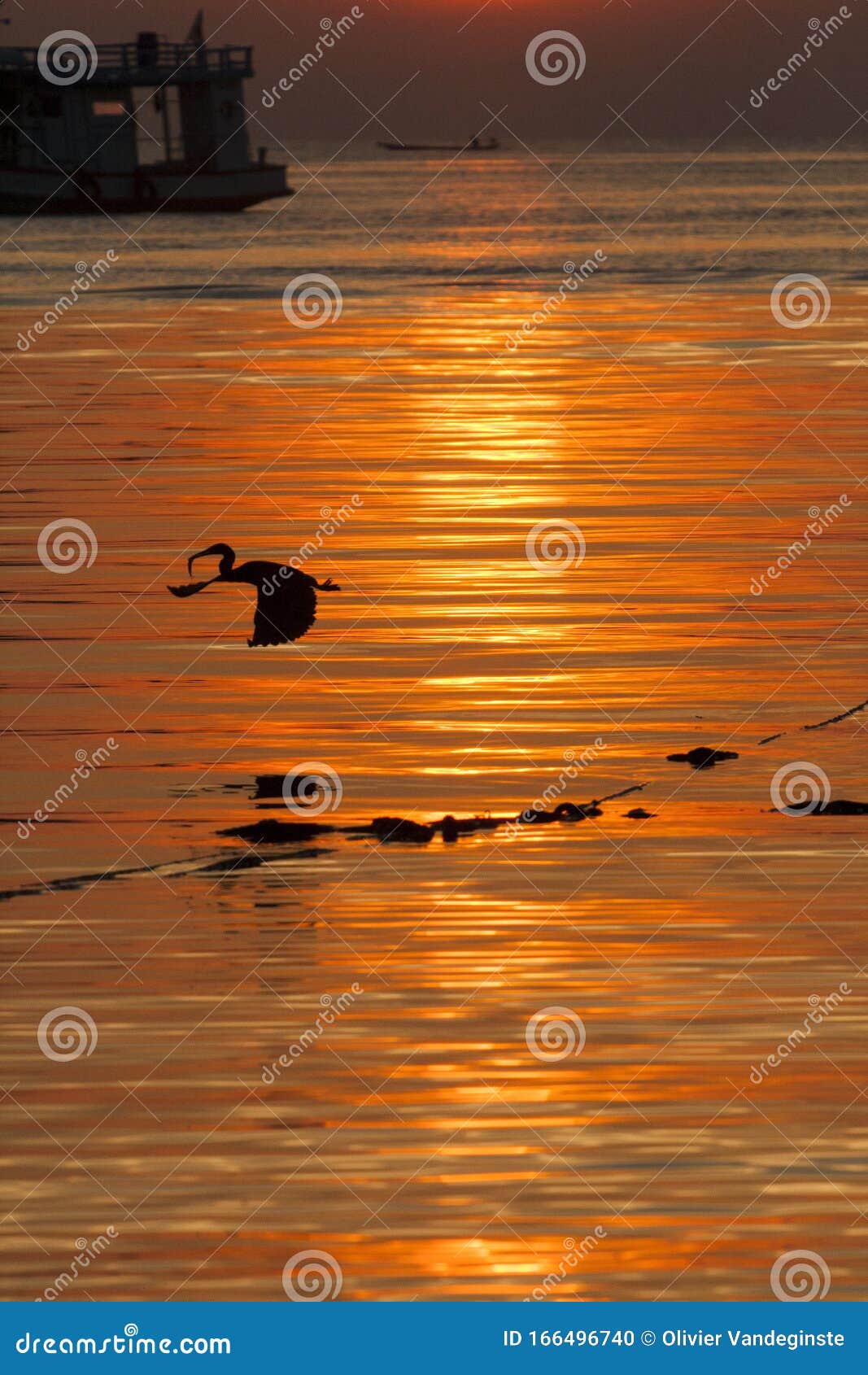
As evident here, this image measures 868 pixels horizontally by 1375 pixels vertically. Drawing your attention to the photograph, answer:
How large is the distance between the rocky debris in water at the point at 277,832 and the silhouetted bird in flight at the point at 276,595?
2697 mm

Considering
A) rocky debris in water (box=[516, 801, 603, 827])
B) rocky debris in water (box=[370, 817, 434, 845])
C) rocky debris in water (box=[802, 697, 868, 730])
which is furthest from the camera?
rocky debris in water (box=[802, 697, 868, 730])

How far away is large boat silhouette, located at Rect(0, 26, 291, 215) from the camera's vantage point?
289 ft

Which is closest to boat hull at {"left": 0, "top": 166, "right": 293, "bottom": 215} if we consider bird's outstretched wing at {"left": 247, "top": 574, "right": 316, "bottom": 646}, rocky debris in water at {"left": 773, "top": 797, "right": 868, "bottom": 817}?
bird's outstretched wing at {"left": 247, "top": 574, "right": 316, "bottom": 646}

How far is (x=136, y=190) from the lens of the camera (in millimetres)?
102250

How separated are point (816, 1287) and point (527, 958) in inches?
141

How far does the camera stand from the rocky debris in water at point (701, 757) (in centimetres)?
1566

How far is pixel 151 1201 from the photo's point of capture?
30.2 ft

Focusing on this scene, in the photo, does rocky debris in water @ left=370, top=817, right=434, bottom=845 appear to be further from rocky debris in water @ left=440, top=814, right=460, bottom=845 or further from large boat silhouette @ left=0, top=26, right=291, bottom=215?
large boat silhouette @ left=0, top=26, right=291, bottom=215

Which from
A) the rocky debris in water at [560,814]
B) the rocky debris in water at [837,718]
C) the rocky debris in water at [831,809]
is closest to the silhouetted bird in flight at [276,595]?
the rocky debris in water at [560,814]

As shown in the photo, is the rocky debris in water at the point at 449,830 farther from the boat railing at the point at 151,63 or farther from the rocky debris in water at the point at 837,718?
the boat railing at the point at 151,63

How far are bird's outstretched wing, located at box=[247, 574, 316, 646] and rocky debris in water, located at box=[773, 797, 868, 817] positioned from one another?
4156 millimetres

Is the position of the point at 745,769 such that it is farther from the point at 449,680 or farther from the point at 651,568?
the point at 651,568

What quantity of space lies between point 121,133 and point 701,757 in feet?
280

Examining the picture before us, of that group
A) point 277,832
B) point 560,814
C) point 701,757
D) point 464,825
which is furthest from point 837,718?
point 277,832
